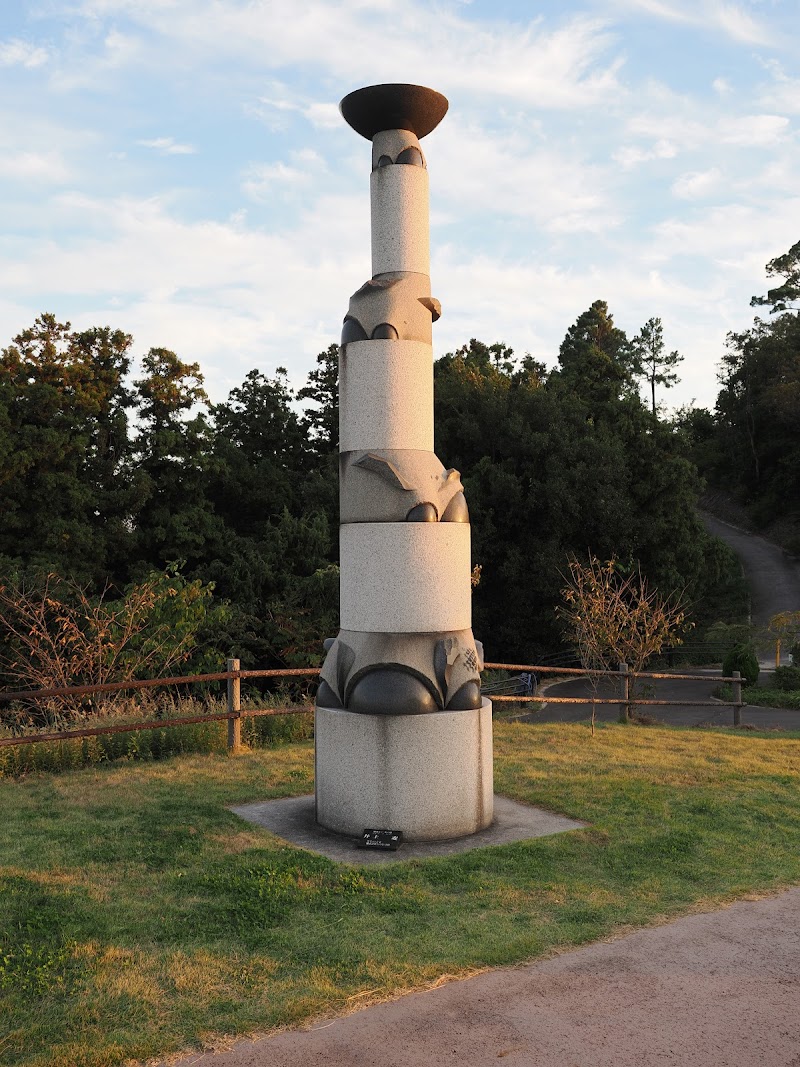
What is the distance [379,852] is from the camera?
686 centimetres

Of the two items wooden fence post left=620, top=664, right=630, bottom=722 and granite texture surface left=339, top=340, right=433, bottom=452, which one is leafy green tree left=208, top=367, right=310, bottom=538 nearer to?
wooden fence post left=620, top=664, right=630, bottom=722

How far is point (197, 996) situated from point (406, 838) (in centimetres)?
297

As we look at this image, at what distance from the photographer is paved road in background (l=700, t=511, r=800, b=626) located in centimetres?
4431

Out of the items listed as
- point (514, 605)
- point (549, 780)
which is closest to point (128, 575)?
point (514, 605)

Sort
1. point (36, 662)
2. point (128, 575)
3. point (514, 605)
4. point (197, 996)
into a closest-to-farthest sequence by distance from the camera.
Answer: point (197, 996) < point (36, 662) < point (128, 575) < point (514, 605)

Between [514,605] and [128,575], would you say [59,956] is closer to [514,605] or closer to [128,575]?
[128,575]

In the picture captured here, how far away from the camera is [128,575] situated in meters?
26.0

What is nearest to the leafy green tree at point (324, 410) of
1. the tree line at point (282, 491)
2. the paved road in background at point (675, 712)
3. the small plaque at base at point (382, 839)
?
the tree line at point (282, 491)

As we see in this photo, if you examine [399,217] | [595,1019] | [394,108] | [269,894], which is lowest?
[595,1019]

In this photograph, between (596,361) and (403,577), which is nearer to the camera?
(403,577)

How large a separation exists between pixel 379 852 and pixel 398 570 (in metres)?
2.31

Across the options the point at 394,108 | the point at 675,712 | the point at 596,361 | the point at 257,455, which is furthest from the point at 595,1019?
the point at 596,361

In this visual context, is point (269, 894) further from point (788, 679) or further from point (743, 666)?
point (788, 679)

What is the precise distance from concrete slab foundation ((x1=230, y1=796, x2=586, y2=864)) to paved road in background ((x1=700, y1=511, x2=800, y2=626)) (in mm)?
36829
